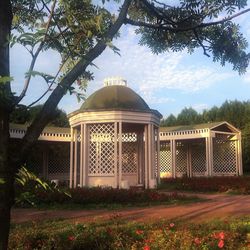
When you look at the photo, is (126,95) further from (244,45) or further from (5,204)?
(5,204)

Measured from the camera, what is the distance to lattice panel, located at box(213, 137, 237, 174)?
2983 centimetres

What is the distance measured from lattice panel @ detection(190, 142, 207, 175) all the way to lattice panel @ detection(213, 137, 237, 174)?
2.79 ft

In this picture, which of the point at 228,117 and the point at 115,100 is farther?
the point at 228,117

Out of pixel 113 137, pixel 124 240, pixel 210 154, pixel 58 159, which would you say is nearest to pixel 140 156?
pixel 113 137

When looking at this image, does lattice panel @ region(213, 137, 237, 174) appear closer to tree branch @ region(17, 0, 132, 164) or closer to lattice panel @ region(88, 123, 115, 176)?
lattice panel @ region(88, 123, 115, 176)

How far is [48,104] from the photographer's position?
12.2 feet

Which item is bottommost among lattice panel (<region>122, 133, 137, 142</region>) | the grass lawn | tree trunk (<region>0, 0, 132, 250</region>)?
the grass lawn

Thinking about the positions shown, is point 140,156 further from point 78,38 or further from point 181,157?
point 78,38

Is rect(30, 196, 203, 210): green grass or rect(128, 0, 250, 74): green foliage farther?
rect(30, 196, 203, 210): green grass

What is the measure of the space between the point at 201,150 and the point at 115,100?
13.2m

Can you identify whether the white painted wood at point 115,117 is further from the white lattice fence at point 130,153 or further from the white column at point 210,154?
the white column at point 210,154

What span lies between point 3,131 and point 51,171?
86.1ft

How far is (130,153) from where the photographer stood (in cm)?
2155

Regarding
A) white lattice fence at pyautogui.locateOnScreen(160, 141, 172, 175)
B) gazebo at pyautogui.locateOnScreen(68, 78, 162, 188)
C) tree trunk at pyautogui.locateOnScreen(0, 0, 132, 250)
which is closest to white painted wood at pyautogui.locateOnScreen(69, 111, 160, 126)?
gazebo at pyautogui.locateOnScreen(68, 78, 162, 188)
